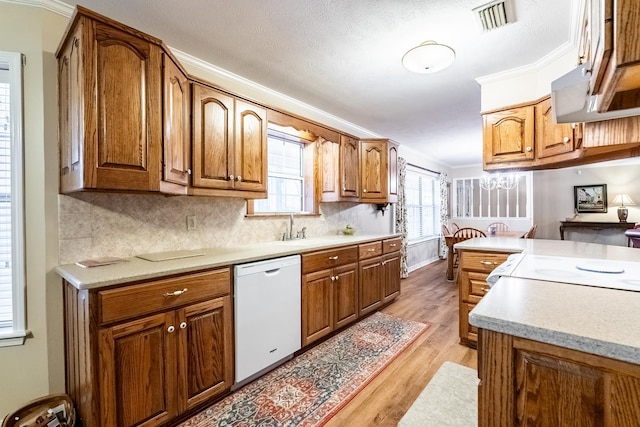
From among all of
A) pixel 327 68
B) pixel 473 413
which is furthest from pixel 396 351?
pixel 327 68

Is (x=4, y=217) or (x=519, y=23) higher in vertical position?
(x=519, y=23)

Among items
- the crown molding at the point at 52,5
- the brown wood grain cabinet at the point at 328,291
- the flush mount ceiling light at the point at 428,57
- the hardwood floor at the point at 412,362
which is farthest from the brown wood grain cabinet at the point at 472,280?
the crown molding at the point at 52,5

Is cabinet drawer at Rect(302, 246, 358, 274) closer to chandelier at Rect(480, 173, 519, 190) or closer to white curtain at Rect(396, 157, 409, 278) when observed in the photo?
white curtain at Rect(396, 157, 409, 278)

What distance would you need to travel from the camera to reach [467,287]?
256cm

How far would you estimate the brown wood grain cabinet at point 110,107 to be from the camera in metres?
1.46

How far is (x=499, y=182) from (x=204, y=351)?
7656mm

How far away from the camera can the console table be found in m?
5.43

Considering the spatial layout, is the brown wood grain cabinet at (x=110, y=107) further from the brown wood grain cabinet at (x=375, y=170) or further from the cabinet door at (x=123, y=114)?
the brown wood grain cabinet at (x=375, y=170)

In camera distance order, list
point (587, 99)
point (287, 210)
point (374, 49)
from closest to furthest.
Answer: point (587, 99) < point (374, 49) < point (287, 210)

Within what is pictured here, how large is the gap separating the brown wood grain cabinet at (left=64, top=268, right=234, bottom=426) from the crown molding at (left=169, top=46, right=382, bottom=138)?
1.76m

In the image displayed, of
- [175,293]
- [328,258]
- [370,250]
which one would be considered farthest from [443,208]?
[175,293]

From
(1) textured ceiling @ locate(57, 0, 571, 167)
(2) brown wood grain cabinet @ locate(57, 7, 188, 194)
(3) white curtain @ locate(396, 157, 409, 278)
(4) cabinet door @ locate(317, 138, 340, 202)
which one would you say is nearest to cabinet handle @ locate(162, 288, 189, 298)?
(2) brown wood grain cabinet @ locate(57, 7, 188, 194)

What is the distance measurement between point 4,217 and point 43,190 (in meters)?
0.25

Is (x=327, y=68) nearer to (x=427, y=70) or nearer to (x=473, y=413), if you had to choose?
(x=427, y=70)
